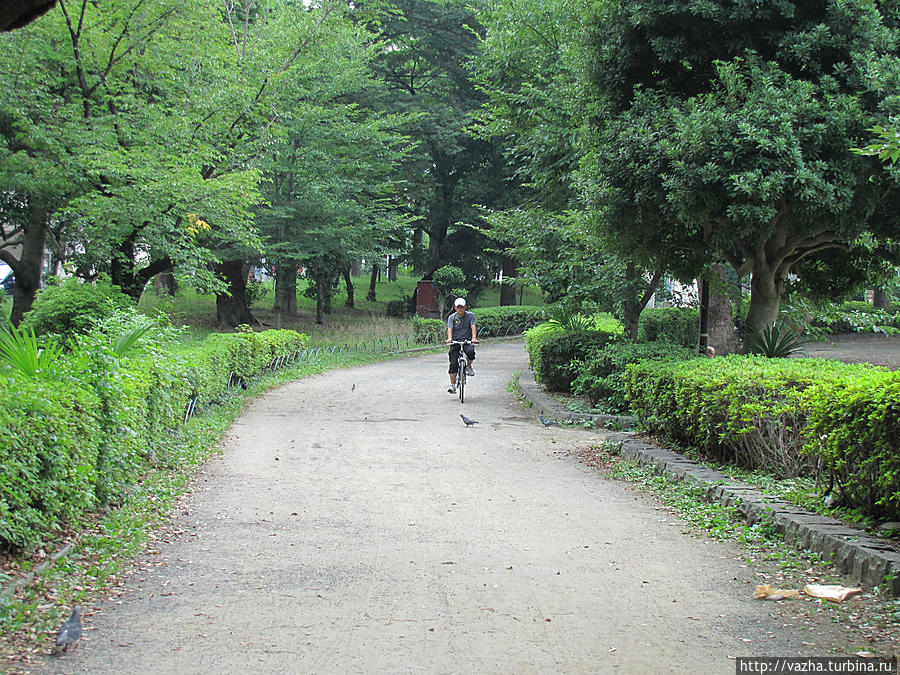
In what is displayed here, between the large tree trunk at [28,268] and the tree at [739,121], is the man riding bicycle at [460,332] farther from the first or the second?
the large tree trunk at [28,268]

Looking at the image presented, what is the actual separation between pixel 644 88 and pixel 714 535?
661 cm

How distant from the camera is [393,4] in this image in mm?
38156

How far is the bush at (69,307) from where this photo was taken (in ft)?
42.8

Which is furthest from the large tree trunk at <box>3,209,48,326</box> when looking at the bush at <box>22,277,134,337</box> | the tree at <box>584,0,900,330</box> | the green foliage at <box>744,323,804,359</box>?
the green foliage at <box>744,323,804,359</box>

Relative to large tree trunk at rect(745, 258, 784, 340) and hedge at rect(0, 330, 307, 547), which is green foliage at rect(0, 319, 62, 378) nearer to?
hedge at rect(0, 330, 307, 547)

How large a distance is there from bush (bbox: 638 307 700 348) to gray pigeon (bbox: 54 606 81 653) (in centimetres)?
1825

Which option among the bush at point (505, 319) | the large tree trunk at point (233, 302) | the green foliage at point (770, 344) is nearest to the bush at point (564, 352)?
the green foliage at point (770, 344)

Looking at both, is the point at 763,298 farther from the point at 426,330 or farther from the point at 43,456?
the point at 426,330

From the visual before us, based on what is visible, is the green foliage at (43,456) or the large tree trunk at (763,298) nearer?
the green foliage at (43,456)

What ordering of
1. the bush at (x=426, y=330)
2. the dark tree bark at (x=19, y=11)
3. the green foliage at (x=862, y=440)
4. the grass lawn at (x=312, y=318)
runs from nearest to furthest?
the dark tree bark at (x=19, y=11), the green foliage at (x=862, y=440), the grass lawn at (x=312, y=318), the bush at (x=426, y=330)

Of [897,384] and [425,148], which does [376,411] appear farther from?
[425,148]

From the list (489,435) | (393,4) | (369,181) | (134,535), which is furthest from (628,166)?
(393,4)

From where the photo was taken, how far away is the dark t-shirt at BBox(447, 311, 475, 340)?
15.1 metres

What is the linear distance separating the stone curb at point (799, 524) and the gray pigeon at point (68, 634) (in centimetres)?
411
